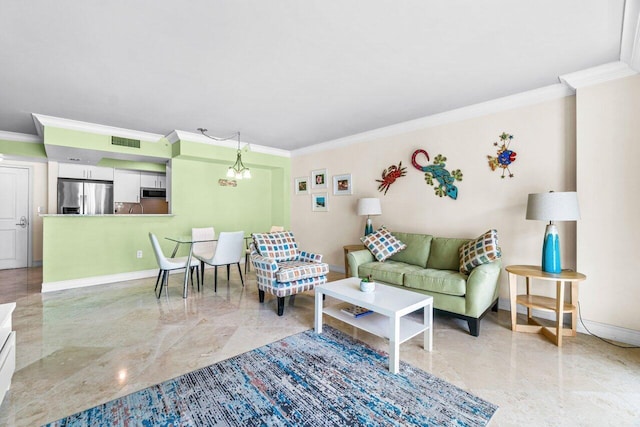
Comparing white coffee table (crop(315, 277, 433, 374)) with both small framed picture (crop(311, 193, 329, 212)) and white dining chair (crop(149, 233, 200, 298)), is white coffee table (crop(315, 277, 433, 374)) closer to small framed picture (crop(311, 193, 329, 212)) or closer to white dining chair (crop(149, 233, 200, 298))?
white dining chair (crop(149, 233, 200, 298))

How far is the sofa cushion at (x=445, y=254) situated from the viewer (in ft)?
10.9

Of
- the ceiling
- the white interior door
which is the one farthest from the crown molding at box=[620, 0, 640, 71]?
the white interior door

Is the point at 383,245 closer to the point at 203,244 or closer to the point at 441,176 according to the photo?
the point at 441,176

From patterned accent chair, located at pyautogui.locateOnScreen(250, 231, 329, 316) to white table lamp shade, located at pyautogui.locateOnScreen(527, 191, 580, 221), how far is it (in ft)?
7.26

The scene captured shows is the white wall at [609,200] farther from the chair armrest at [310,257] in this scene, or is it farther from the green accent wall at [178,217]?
the green accent wall at [178,217]

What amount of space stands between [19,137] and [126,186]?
6.17 ft

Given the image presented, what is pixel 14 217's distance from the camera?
5.50 m

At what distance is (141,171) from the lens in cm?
634

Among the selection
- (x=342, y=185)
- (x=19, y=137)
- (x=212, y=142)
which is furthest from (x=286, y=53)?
(x=19, y=137)

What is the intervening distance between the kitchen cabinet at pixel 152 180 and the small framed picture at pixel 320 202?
3653 millimetres

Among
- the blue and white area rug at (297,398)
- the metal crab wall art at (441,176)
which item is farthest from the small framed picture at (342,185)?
the blue and white area rug at (297,398)

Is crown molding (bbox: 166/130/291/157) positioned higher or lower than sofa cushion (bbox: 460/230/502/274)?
higher

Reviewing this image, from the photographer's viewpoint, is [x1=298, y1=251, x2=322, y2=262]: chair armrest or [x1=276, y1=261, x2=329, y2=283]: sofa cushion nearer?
[x1=276, y1=261, x2=329, y2=283]: sofa cushion

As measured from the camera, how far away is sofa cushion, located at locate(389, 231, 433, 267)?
11.7 feet
